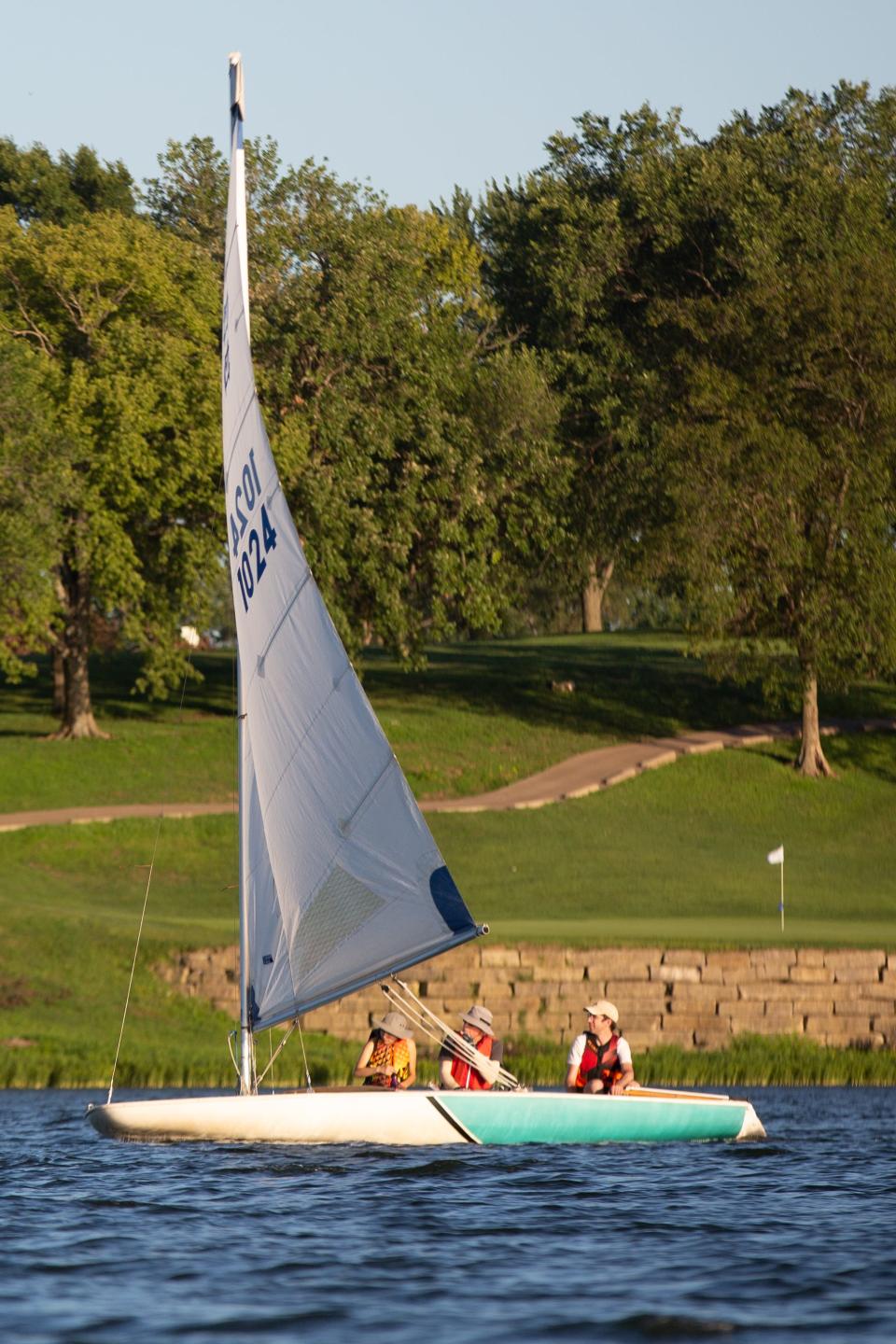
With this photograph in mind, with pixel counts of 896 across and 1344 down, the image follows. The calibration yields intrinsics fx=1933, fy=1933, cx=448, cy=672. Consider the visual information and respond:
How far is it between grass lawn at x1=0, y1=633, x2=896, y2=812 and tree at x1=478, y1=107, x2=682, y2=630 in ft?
17.8

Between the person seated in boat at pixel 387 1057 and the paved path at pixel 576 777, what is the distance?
2758 cm

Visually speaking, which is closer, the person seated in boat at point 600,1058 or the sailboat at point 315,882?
the sailboat at point 315,882

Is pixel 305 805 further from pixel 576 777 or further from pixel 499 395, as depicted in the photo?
pixel 499 395

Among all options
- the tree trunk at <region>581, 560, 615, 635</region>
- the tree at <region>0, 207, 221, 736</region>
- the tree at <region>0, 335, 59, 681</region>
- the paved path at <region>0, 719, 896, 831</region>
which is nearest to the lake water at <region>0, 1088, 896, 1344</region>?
the paved path at <region>0, 719, 896, 831</region>

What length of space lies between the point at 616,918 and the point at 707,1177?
2178 cm

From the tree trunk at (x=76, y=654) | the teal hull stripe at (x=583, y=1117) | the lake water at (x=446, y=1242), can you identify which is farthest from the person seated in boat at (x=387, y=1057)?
the tree trunk at (x=76, y=654)

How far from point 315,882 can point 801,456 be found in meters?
39.5

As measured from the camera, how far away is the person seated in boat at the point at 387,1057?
20.5 metres

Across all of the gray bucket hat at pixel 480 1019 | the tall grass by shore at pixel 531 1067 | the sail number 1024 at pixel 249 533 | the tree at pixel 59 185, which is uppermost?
the tree at pixel 59 185

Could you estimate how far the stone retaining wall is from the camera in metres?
32.1

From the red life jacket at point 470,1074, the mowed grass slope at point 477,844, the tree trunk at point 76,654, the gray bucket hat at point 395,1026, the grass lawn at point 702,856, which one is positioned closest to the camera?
the gray bucket hat at point 395,1026

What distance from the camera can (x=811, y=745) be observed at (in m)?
58.8

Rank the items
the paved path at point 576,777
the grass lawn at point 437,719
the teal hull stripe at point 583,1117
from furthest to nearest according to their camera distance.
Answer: the grass lawn at point 437,719 < the paved path at point 576,777 < the teal hull stripe at point 583,1117

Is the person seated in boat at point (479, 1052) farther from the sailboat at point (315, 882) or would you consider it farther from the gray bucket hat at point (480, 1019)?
the sailboat at point (315, 882)
